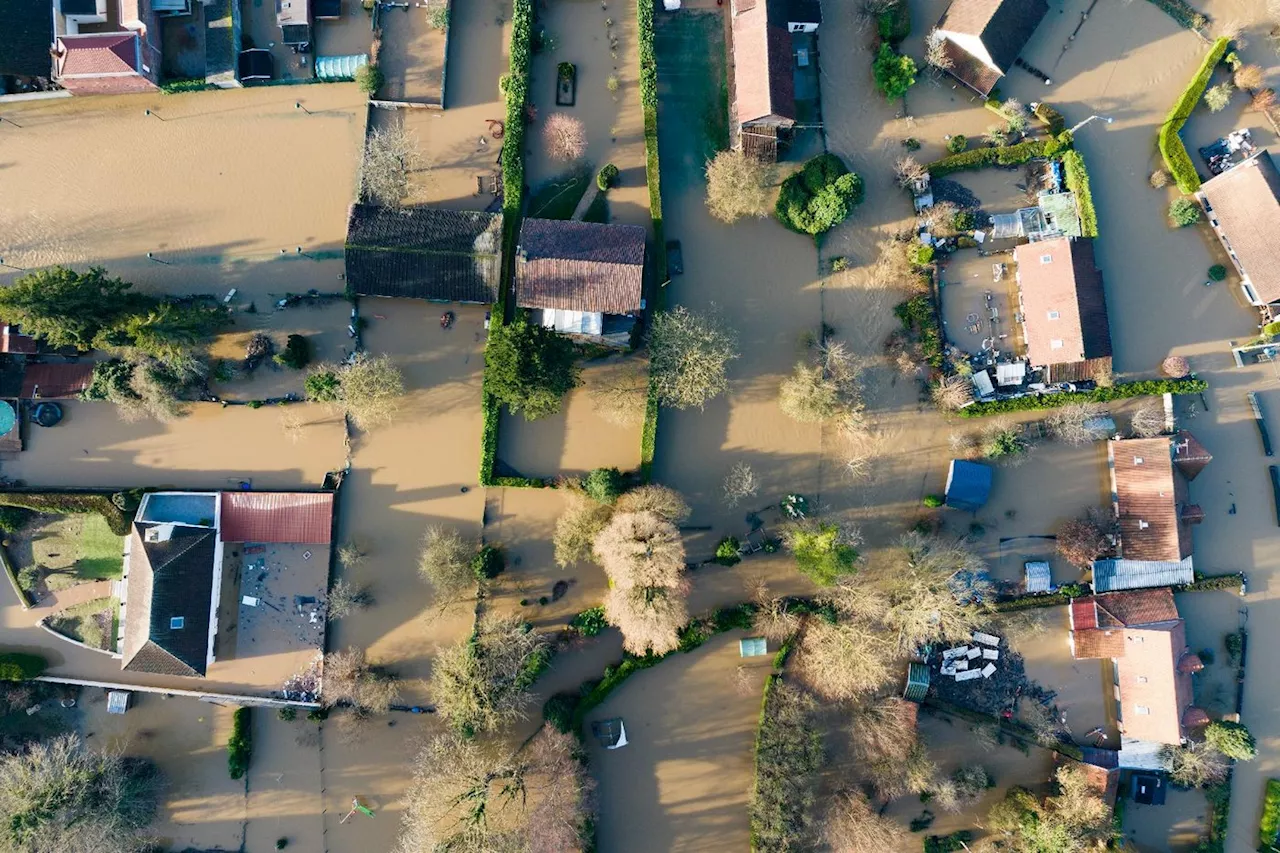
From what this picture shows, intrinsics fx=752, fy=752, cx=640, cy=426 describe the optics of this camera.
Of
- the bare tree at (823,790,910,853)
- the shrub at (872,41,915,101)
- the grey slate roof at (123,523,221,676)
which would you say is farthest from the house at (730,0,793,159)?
the grey slate roof at (123,523,221,676)

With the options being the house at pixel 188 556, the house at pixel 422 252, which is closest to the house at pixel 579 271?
the house at pixel 422 252

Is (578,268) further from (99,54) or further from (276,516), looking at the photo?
(99,54)

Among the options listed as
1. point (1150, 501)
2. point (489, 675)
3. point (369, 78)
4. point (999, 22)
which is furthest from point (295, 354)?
point (1150, 501)

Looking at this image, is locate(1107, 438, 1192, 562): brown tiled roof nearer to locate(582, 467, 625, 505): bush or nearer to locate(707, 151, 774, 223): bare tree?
locate(707, 151, 774, 223): bare tree

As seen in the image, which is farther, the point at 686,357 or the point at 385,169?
the point at 385,169

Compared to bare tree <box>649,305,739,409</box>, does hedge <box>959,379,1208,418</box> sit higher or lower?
lower
